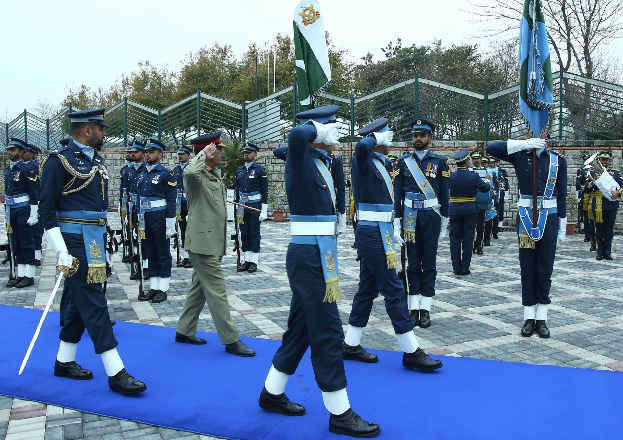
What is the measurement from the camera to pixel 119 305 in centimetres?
741

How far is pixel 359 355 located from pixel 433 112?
43.8ft

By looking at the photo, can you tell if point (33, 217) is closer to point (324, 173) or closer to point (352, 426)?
point (324, 173)

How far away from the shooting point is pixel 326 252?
3738 mm

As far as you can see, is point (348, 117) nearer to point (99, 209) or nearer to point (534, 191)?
point (534, 191)

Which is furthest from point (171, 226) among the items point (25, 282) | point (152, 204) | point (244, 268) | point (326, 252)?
point (326, 252)

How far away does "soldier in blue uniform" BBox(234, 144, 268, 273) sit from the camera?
33.3 ft

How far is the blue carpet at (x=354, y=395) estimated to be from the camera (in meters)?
3.71

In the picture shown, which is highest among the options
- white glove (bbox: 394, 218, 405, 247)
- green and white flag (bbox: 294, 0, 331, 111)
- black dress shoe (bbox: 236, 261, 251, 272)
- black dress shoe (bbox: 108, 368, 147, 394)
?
green and white flag (bbox: 294, 0, 331, 111)

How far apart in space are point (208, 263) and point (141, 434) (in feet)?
6.76

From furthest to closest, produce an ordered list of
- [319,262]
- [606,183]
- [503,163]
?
1. [503,163]
2. [606,183]
3. [319,262]

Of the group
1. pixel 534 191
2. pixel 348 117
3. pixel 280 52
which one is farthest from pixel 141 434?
pixel 280 52

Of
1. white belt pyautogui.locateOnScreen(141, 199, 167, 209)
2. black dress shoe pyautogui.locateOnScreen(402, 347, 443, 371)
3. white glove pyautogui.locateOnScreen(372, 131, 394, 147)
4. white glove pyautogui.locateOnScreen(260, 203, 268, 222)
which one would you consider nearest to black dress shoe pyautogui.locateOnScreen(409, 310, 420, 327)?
black dress shoe pyautogui.locateOnScreen(402, 347, 443, 371)

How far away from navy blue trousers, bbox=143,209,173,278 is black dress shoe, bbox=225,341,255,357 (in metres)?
2.80

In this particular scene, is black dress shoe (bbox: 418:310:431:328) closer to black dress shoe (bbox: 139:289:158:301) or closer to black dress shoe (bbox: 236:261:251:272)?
black dress shoe (bbox: 139:289:158:301)
